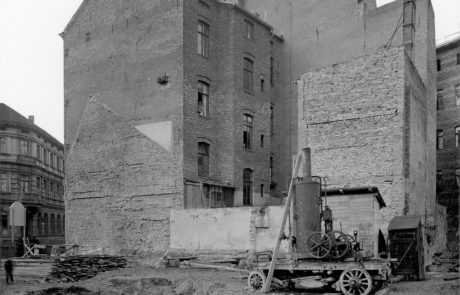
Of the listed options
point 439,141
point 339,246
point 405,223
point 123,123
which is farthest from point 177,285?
point 439,141

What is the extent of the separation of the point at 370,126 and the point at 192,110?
9008mm

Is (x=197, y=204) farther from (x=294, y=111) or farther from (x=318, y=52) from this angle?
(x=318, y=52)

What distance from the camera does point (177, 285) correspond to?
15961 mm

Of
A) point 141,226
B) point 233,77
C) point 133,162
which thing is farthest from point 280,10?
point 141,226

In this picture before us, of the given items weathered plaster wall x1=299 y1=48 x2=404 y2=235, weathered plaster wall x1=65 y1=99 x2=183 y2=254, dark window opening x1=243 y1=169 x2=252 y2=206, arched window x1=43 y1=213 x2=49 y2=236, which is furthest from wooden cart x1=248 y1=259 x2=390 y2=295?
arched window x1=43 y1=213 x2=49 y2=236

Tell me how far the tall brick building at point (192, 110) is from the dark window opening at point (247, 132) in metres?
0.07

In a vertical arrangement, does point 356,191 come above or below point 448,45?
below

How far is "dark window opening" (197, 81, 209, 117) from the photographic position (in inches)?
1012

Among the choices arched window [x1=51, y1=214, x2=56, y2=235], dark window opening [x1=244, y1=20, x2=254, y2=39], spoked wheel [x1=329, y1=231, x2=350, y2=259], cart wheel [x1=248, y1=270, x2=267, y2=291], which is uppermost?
dark window opening [x1=244, y1=20, x2=254, y2=39]

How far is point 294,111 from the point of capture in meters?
32.7

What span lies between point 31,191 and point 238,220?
27.3 metres

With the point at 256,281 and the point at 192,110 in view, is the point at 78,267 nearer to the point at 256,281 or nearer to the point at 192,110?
the point at 256,281

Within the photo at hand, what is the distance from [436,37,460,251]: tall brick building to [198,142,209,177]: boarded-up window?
18.4m

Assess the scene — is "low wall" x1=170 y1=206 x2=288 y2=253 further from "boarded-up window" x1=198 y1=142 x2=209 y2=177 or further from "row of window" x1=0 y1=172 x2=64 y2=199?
"row of window" x1=0 y1=172 x2=64 y2=199
